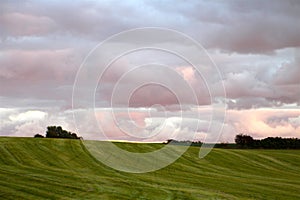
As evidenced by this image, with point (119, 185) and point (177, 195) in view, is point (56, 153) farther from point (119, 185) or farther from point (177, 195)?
point (177, 195)

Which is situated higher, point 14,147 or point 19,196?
point 14,147

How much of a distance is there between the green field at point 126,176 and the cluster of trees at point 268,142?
30.2m

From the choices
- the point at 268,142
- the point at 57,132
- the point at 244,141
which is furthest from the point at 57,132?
the point at 268,142

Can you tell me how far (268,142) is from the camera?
318 feet

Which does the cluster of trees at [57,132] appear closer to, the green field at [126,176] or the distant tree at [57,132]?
the distant tree at [57,132]

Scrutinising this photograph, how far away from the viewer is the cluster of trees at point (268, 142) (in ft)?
314

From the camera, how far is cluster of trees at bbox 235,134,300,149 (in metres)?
95.6

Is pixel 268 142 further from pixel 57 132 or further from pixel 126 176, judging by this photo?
pixel 126 176

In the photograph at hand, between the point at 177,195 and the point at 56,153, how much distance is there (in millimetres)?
23881

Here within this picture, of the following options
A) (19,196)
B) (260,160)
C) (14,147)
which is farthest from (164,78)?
(260,160)

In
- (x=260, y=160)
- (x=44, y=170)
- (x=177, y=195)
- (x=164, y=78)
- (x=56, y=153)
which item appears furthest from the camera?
(x=260, y=160)

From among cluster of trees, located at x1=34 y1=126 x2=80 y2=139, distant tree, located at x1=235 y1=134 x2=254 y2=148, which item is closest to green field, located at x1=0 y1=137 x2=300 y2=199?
cluster of trees, located at x1=34 y1=126 x2=80 y2=139

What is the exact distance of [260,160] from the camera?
6284 centimetres

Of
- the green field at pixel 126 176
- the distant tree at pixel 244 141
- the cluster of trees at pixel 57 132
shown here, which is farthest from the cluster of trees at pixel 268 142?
the cluster of trees at pixel 57 132
